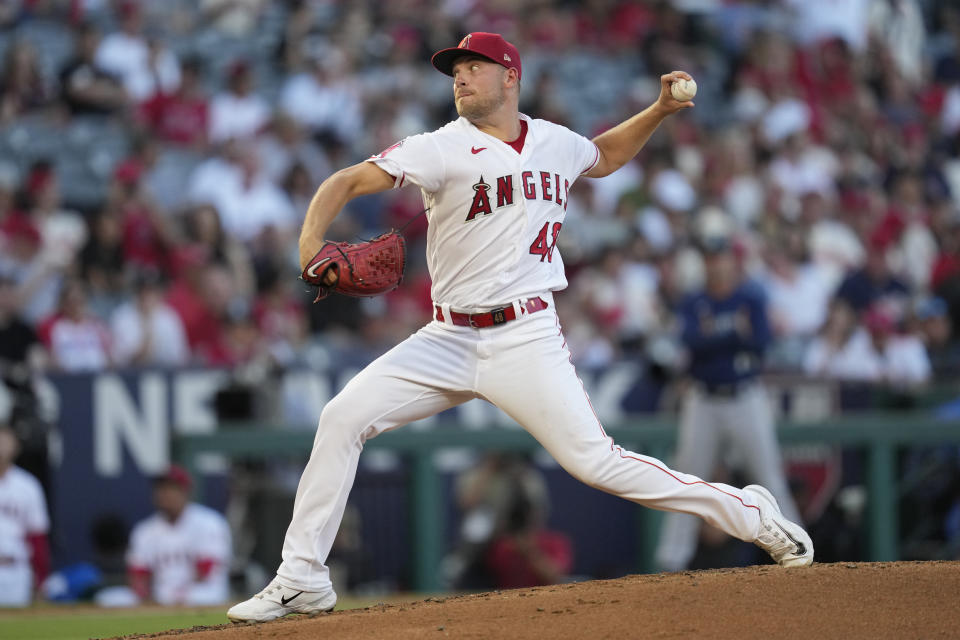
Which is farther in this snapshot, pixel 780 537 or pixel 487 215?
pixel 780 537

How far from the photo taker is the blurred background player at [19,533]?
8.24m

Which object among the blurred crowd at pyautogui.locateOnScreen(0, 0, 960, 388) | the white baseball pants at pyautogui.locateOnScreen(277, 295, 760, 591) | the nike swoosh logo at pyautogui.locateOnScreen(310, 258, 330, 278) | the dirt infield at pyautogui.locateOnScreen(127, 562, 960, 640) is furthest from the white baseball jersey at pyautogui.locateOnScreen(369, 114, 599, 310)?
the blurred crowd at pyautogui.locateOnScreen(0, 0, 960, 388)

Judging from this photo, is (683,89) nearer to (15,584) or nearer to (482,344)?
(482,344)

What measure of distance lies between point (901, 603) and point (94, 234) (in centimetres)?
700

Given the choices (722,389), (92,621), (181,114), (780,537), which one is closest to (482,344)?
(780,537)

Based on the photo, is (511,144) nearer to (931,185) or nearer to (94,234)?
(94,234)

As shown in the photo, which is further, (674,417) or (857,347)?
(857,347)

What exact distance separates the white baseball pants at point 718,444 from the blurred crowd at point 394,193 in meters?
0.50

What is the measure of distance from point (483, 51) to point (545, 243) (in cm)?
73

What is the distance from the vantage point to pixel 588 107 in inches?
578

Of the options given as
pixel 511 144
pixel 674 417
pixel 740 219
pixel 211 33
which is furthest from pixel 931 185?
pixel 511 144

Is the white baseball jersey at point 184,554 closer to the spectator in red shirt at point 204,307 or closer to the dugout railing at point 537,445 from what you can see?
the dugout railing at point 537,445

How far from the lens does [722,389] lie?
9023 millimetres

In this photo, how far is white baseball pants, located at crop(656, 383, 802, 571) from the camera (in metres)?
Result: 8.94
